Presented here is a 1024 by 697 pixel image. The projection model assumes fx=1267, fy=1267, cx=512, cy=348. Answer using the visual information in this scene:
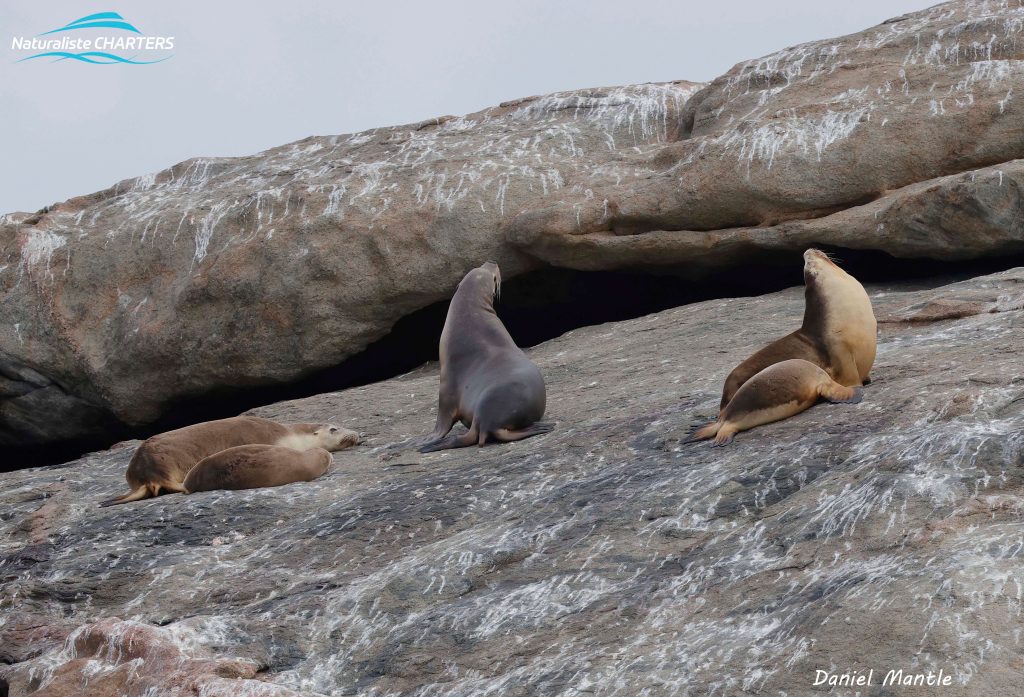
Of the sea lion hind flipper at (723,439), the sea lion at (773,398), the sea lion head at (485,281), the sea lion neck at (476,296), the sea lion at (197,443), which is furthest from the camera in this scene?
the sea lion head at (485,281)

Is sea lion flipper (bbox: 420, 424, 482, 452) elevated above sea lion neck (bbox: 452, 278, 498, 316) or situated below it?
below

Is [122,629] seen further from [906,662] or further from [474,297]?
[474,297]

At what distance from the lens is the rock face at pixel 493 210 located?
10555 mm

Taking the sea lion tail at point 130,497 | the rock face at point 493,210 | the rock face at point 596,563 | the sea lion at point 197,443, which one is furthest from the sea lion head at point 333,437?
the rock face at point 493,210

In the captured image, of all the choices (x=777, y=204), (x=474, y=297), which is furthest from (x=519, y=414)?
(x=777, y=204)

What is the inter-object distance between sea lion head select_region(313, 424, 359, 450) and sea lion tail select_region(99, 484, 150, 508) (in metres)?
1.35

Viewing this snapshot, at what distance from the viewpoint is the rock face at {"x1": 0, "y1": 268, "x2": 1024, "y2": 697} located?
400 centimetres

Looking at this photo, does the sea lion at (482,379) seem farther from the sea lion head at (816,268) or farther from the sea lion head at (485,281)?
the sea lion head at (816,268)

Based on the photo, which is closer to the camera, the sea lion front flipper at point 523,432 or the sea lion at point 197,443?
the sea lion front flipper at point 523,432

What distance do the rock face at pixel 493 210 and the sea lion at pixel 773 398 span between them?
407cm

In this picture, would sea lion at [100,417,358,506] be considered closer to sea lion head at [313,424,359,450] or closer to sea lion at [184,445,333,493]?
sea lion head at [313,424,359,450]

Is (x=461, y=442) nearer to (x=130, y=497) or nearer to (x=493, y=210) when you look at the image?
(x=130, y=497)

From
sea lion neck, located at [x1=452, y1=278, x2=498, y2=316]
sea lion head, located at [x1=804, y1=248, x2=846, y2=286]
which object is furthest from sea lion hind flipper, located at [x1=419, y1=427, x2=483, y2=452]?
sea lion head, located at [x1=804, y1=248, x2=846, y2=286]

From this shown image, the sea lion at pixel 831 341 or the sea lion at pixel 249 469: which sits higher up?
the sea lion at pixel 831 341
